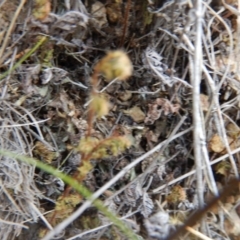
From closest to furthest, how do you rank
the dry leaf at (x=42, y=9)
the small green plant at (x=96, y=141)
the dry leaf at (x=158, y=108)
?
the small green plant at (x=96, y=141)
the dry leaf at (x=42, y=9)
the dry leaf at (x=158, y=108)

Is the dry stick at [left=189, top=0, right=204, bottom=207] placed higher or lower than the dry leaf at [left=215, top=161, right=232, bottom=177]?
higher

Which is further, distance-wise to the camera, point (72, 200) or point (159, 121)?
point (159, 121)

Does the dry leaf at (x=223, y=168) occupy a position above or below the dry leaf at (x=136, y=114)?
below

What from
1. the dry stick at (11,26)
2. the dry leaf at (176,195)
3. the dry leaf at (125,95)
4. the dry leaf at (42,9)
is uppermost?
the dry leaf at (42,9)

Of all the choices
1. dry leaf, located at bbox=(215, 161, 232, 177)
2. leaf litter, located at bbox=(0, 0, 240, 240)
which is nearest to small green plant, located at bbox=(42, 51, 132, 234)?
leaf litter, located at bbox=(0, 0, 240, 240)

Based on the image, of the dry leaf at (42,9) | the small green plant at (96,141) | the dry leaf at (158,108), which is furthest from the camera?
the dry leaf at (158,108)

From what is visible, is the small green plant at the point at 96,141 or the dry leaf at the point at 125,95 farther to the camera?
the dry leaf at the point at 125,95

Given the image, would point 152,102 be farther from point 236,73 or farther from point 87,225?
point 87,225

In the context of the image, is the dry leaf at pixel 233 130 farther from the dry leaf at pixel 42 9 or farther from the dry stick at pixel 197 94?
the dry leaf at pixel 42 9

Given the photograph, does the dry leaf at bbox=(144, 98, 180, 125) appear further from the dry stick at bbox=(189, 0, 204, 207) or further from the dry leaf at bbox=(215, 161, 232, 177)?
the dry leaf at bbox=(215, 161, 232, 177)

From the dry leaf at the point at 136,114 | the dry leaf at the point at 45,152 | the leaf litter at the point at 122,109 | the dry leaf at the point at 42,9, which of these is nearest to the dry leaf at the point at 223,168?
the leaf litter at the point at 122,109

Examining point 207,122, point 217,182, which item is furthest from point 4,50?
point 217,182
